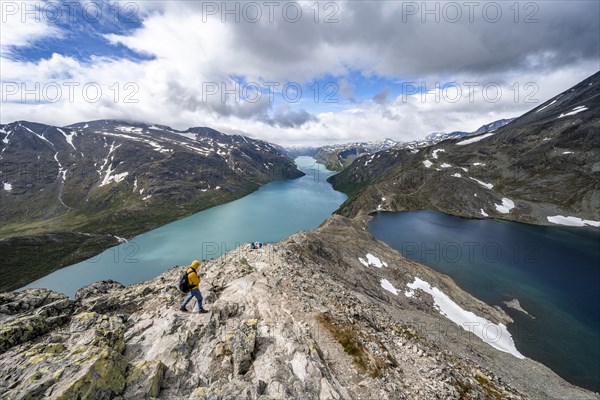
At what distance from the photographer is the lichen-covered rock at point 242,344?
14.9m

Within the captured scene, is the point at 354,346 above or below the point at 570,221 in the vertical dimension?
above

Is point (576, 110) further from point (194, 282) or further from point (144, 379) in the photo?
point (144, 379)

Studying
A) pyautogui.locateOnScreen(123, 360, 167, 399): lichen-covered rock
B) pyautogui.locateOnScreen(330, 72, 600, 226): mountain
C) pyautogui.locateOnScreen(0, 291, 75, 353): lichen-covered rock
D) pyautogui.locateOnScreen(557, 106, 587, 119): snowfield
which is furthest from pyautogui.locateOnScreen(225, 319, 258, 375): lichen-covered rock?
pyautogui.locateOnScreen(557, 106, 587, 119): snowfield

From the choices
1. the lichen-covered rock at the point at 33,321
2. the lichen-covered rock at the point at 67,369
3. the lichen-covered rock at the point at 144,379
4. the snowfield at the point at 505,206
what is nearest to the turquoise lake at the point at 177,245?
the lichen-covered rock at the point at 33,321

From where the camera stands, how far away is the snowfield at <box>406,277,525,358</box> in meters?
46.5

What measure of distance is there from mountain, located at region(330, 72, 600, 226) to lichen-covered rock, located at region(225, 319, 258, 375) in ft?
443

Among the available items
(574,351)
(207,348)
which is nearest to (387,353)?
(207,348)

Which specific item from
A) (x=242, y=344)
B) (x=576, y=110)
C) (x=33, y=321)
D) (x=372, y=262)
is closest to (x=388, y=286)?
(x=372, y=262)

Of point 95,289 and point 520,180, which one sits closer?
point 95,289

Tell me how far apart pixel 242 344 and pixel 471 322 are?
55429 millimetres

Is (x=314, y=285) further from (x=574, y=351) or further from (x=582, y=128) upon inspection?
(x=582, y=128)

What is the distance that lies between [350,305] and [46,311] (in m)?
24.2

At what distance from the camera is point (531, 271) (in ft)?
253

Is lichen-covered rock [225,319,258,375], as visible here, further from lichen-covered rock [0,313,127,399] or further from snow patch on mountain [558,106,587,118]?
snow patch on mountain [558,106,587,118]
